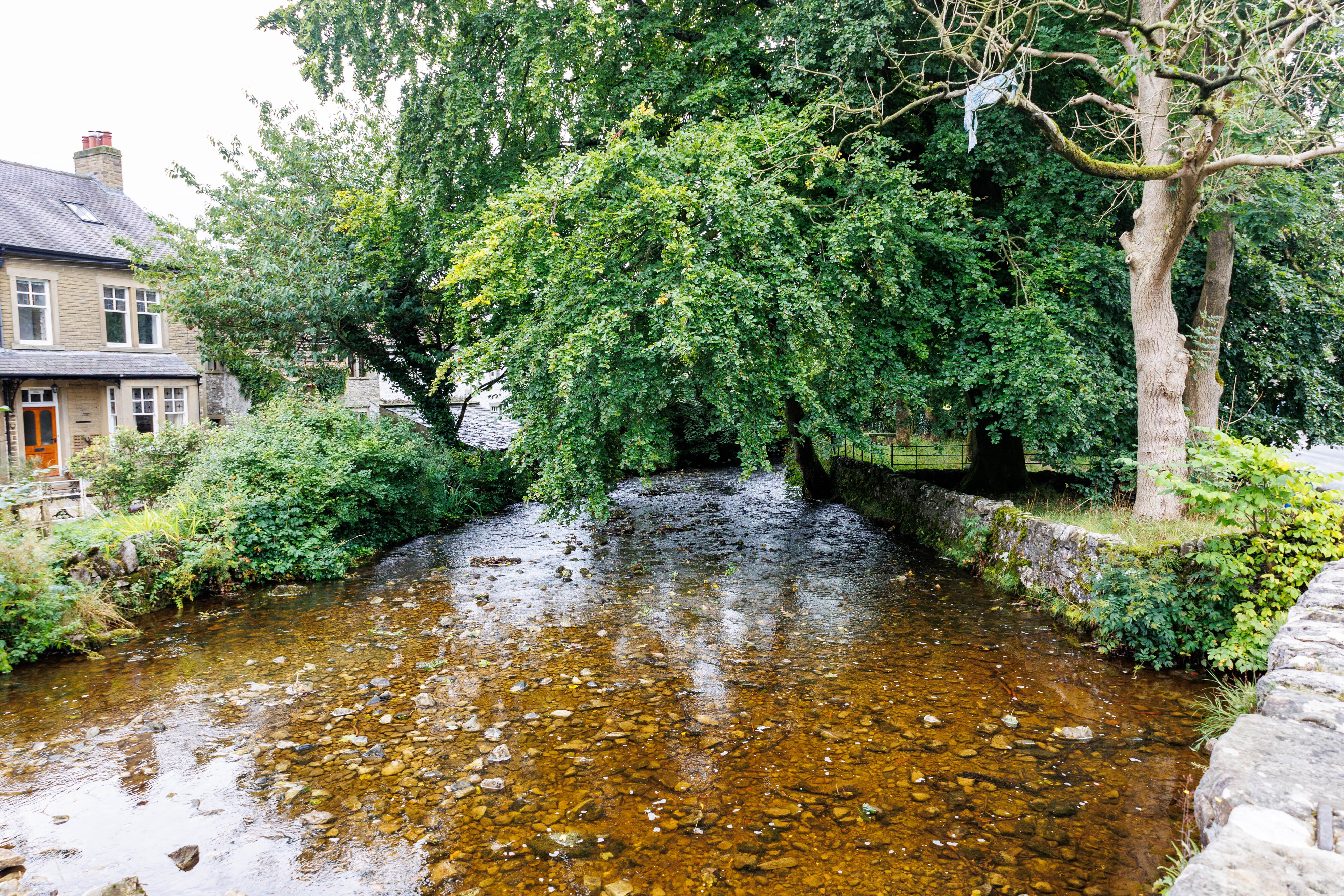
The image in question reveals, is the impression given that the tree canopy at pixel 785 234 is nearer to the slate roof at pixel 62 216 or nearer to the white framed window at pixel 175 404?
the slate roof at pixel 62 216

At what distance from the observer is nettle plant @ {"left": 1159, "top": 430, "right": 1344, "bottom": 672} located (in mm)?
6262

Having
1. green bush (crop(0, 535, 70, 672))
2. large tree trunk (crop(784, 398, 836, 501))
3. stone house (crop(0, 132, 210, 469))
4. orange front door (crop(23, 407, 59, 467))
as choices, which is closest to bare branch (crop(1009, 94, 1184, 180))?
large tree trunk (crop(784, 398, 836, 501))

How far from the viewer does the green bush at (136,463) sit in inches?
521

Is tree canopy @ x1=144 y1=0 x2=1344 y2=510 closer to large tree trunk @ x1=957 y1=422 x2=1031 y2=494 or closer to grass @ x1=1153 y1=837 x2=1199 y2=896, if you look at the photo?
large tree trunk @ x1=957 y1=422 x2=1031 y2=494

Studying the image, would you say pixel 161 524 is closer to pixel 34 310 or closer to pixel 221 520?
pixel 221 520

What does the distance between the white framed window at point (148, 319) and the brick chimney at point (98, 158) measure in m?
5.28

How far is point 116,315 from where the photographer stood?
21.7m

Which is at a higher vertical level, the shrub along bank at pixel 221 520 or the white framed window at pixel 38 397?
the white framed window at pixel 38 397

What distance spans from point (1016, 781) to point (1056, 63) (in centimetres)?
995

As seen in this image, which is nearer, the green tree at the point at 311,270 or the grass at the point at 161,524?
the grass at the point at 161,524

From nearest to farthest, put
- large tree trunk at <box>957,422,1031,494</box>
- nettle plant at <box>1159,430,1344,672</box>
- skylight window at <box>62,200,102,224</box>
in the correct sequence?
1. nettle plant at <box>1159,430,1344,672</box>
2. large tree trunk at <box>957,422,1031,494</box>
3. skylight window at <box>62,200,102,224</box>

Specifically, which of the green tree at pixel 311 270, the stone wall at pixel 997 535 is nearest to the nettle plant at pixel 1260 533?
the stone wall at pixel 997 535

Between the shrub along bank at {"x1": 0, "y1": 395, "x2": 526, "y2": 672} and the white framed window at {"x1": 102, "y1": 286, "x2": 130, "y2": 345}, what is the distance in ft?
31.4

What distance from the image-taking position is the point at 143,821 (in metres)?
4.90
